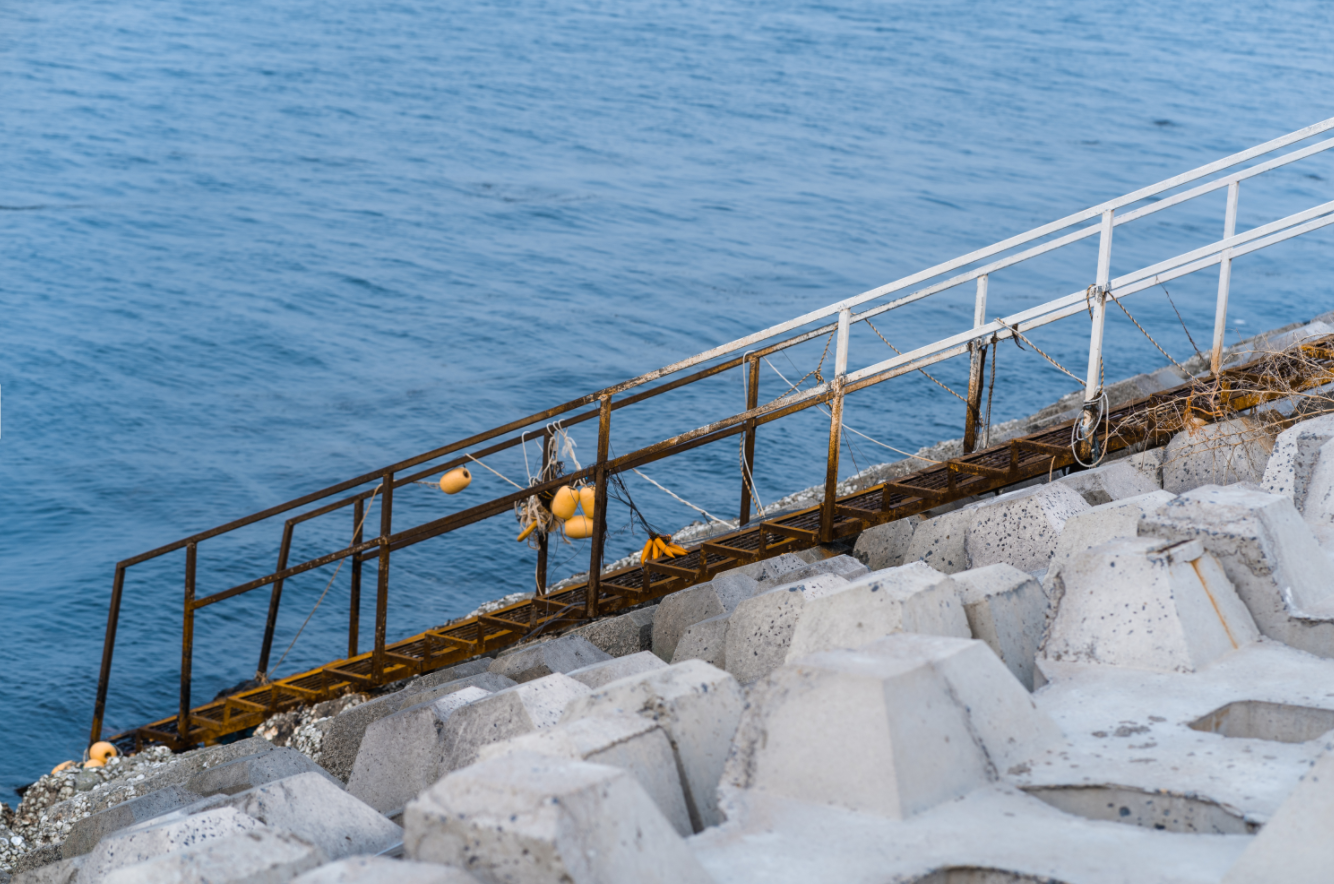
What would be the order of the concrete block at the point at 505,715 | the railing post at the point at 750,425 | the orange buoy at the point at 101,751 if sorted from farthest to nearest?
the orange buoy at the point at 101,751
the railing post at the point at 750,425
the concrete block at the point at 505,715

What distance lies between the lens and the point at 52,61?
124 feet

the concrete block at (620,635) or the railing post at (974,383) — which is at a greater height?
the railing post at (974,383)

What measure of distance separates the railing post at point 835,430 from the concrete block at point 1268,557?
9.66 feet

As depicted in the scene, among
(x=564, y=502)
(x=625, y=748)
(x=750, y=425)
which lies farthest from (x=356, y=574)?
(x=625, y=748)

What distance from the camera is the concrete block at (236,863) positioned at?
8.29 feet

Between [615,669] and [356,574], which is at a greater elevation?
[615,669]

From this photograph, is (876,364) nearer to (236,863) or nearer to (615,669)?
(615,669)

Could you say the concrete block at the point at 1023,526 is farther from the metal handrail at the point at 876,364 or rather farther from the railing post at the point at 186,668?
the railing post at the point at 186,668

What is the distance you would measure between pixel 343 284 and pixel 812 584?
67.3 ft

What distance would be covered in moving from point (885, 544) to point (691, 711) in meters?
3.98

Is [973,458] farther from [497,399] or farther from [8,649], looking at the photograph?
[497,399]

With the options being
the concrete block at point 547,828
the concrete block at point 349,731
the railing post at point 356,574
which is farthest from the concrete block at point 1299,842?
the railing post at point 356,574

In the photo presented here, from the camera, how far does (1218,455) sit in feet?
21.4

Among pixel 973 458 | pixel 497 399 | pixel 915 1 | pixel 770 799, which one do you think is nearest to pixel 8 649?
pixel 497 399
